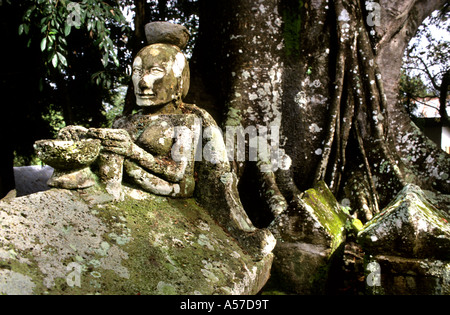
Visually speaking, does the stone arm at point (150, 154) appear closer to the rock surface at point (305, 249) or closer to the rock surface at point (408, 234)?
the rock surface at point (305, 249)

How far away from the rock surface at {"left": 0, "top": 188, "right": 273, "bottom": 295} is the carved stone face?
771 mm

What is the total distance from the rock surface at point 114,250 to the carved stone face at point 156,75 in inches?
30.3

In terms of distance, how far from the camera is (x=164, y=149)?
99.7 inches

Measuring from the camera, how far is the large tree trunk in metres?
3.82

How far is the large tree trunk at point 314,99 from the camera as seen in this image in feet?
12.5

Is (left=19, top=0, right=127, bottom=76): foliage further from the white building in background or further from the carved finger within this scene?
the white building in background

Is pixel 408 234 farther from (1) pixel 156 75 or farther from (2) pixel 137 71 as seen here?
(2) pixel 137 71

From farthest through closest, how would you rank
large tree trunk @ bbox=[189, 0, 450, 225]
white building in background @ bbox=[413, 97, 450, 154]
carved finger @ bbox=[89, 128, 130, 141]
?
white building in background @ bbox=[413, 97, 450, 154]
large tree trunk @ bbox=[189, 0, 450, 225]
carved finger @ bbox=[89, 128, 130, 141]

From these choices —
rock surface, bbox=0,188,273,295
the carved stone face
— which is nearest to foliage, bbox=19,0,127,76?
the carved stone face

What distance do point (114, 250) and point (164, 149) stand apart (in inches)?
35.2

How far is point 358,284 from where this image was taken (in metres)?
2.73

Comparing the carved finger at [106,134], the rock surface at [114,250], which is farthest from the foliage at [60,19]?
the rock surface at [114,250]

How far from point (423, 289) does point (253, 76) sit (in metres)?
2.73
